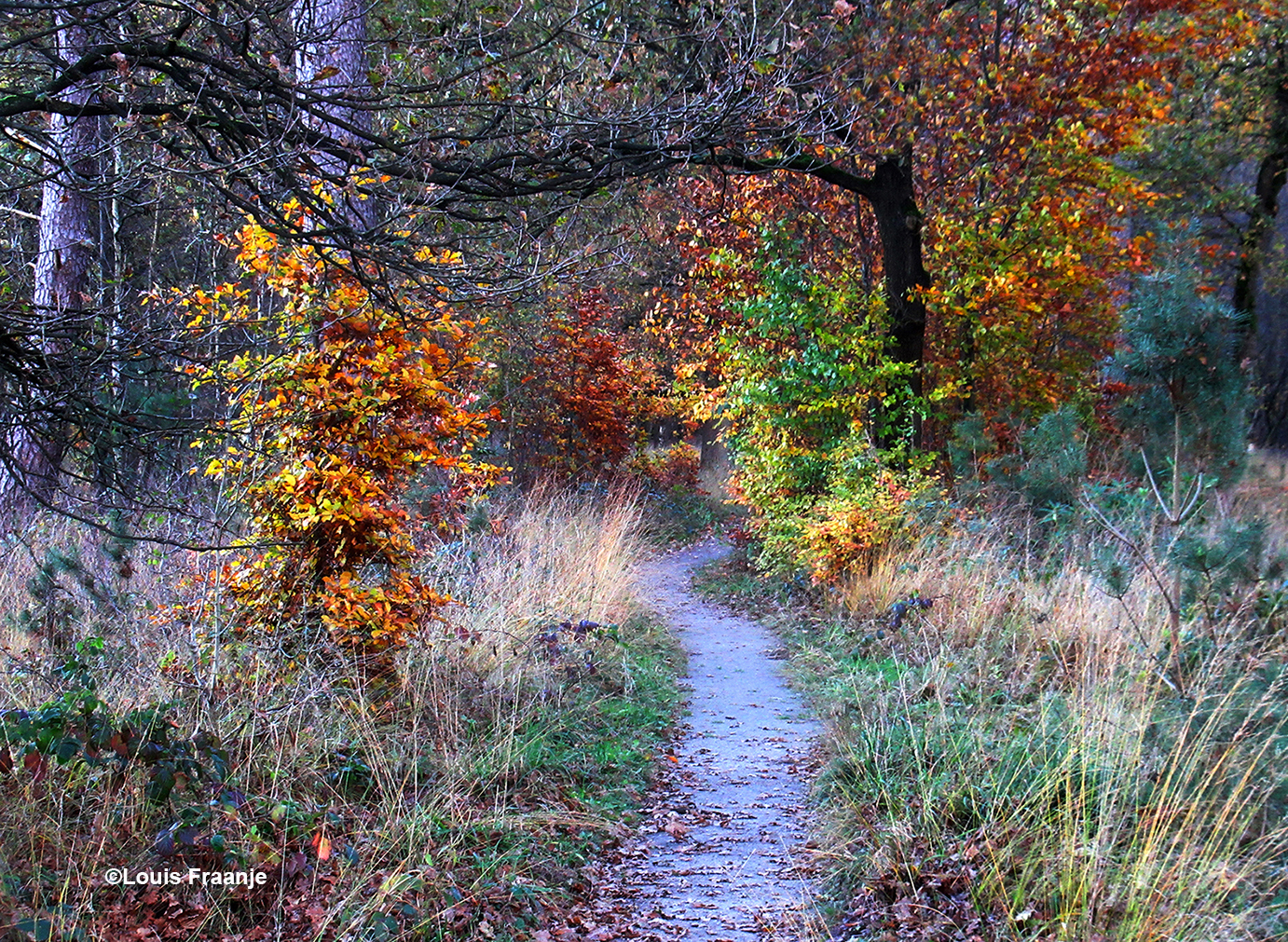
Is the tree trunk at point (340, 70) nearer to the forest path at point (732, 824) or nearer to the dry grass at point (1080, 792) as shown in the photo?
the forest path at point (732, 824)

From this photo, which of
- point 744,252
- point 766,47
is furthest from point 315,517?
point 744,252

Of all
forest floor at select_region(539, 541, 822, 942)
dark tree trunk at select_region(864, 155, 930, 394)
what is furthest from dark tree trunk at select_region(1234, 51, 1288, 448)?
forest floor at select_region(539, 541, 822, 942)

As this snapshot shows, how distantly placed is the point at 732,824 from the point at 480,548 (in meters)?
4.16

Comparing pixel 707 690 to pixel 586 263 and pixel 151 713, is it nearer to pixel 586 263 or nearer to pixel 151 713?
pixel 586 263

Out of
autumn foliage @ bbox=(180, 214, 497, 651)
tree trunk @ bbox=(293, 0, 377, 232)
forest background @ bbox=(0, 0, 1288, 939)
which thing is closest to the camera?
forest background @ bbox=(0, 0, 1288, 939)

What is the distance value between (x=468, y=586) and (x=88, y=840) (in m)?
4.02

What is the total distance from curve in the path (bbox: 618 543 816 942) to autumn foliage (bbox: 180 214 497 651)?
1900 mm

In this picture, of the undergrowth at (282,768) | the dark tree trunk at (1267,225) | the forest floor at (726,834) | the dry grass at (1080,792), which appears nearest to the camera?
the dry grass at (1080,792)

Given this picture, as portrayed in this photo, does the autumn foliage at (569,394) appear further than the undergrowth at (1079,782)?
Yes

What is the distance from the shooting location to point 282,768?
13.9ft

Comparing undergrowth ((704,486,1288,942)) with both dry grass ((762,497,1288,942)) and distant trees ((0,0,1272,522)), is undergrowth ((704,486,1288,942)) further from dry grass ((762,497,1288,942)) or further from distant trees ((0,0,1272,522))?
distant trees ((0,0,1272,522))

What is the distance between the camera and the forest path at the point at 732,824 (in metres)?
4.23

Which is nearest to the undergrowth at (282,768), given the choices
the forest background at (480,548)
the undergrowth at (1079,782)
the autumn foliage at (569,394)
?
the forest background at (480,548)

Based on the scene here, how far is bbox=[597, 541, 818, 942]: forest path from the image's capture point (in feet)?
13.9
